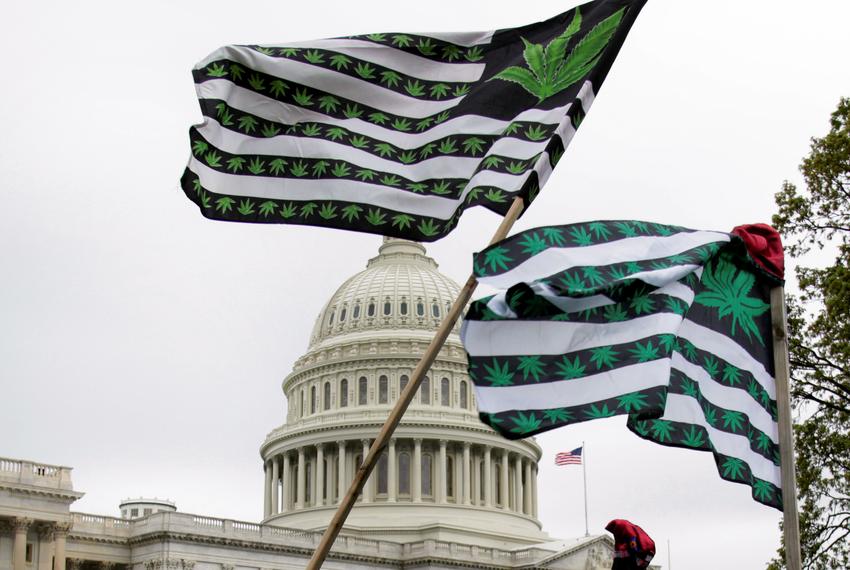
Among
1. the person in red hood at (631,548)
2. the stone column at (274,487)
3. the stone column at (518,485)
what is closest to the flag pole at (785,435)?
the person in red hood at (631,548)

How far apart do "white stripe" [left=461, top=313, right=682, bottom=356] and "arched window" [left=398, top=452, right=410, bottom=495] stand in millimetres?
102696

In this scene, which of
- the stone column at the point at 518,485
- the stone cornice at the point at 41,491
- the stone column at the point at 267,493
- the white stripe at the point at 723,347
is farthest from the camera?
the stone column at the point at 267,493

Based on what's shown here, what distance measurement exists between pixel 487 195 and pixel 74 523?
78049 mm

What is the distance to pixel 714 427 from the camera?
11531 mm

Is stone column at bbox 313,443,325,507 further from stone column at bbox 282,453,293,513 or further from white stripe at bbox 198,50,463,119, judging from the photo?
white stripe at bbox 198,50,463,119

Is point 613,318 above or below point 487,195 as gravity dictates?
below

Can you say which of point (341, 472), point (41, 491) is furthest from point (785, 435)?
point (341, 472)

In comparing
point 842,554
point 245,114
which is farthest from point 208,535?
point 245,114

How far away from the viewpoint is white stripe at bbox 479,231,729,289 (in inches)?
411

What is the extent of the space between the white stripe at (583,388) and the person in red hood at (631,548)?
3.77 ft

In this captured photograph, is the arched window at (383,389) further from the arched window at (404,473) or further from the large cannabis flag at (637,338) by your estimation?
the large cannabis flag at (637,338)

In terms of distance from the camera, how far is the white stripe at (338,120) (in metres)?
12.5

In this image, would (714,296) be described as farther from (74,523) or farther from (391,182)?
(74,523)

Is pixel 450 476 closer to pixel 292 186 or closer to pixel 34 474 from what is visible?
pixel 34 474
